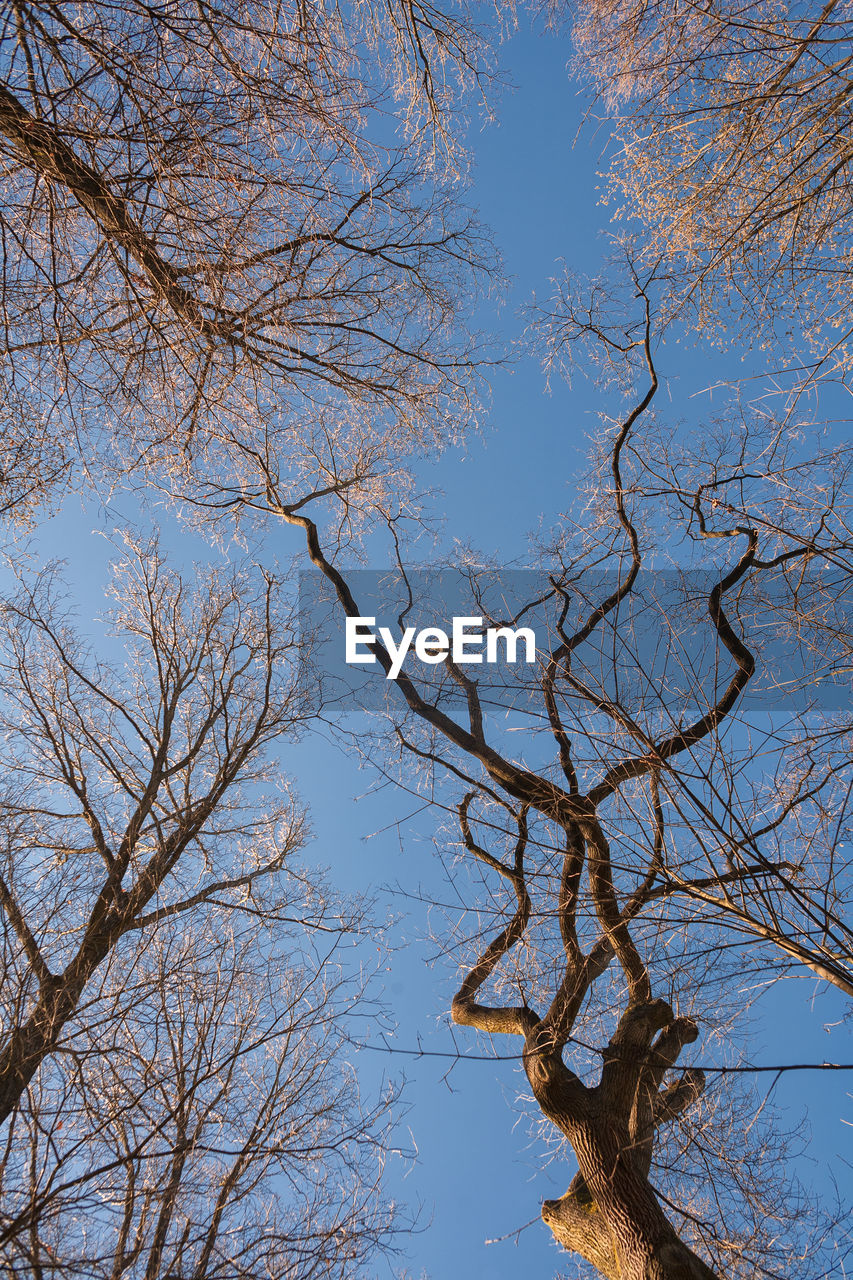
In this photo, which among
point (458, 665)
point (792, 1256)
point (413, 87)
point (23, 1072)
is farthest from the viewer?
point (458, 665)

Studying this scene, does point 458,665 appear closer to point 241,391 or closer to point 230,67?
point 241,391

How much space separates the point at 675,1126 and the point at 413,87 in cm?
674

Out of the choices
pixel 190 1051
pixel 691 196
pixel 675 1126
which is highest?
pixel 691 196

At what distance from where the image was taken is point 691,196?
3.65 metres

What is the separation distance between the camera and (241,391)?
3613 mm

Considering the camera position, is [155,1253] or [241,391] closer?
[155,1253]

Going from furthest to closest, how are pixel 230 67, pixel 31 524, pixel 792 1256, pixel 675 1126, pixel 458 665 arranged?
pixel 458 665
pixel 675 1126
pixel 792 1256
pixel 31 524
pixel 230 67

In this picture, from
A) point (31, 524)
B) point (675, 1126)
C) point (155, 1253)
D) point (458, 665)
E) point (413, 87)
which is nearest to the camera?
point (155, 1253)

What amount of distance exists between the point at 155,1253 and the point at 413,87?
5025mm

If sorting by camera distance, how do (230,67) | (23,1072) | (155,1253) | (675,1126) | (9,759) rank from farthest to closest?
(9,759) < (675,1126) < (155,1253) < (23,1072) < (230,67)

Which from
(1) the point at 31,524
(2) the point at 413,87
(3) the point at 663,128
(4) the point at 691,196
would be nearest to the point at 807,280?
(4) the point at 691,196

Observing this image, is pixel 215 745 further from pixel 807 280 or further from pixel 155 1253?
pixel 807 280

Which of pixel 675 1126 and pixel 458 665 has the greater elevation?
pixel 458 665

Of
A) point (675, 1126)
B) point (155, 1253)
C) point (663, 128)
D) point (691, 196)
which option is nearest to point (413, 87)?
point (663, 128)
